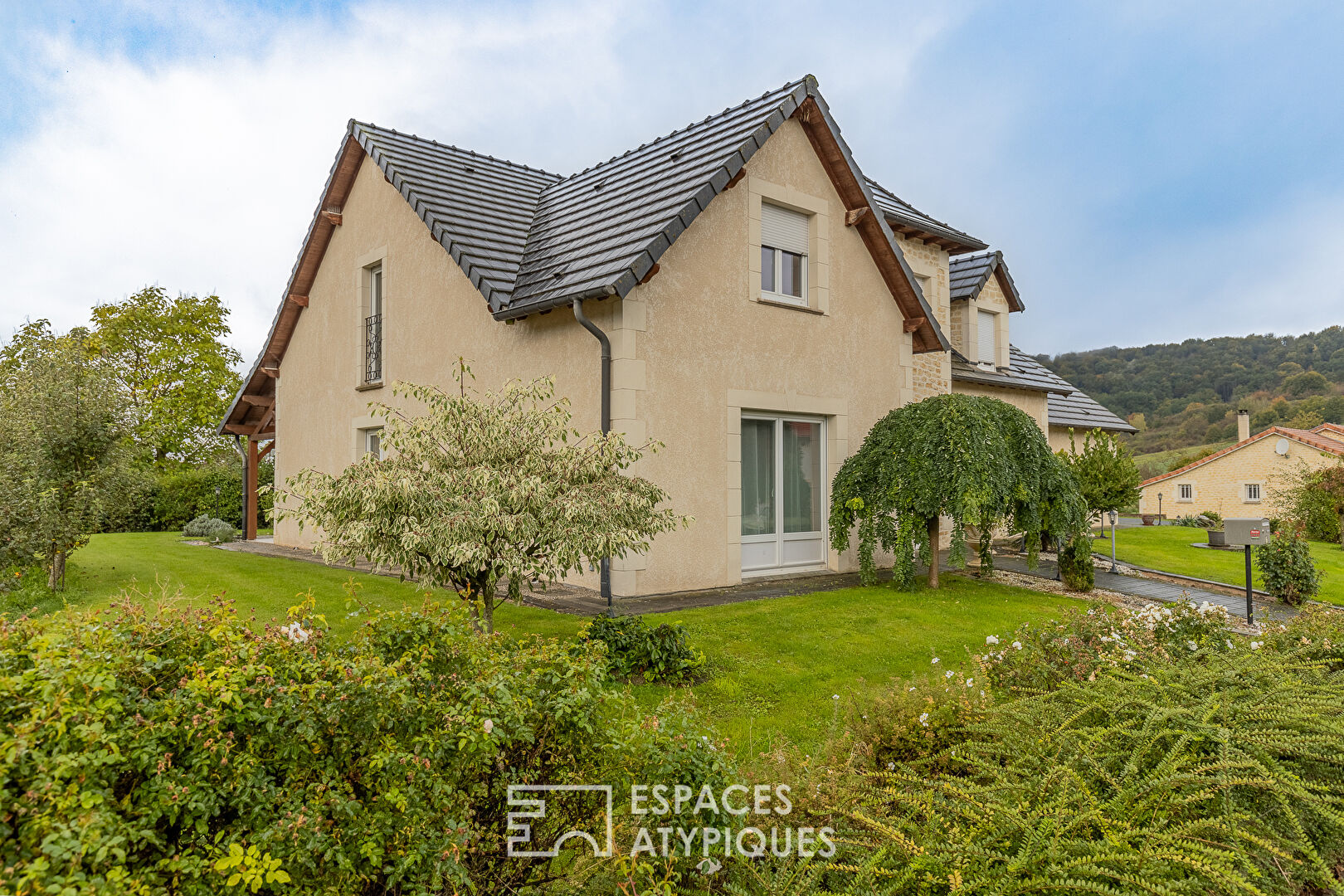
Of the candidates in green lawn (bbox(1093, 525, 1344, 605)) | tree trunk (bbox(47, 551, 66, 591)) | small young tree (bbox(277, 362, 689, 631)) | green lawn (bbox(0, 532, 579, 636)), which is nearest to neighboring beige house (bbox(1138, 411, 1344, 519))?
green lawn (bbox(1093, 525, 1344, 605))

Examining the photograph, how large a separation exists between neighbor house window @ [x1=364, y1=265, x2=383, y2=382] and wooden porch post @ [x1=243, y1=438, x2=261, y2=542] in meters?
7.66

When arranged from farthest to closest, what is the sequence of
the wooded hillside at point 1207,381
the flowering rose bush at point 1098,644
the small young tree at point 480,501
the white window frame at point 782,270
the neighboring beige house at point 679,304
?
the wooded hillside at point 1207,381
the white window frame at point 782,270
the neighboring beige house at point 679,304
the small young tree at point 480,501
the flowering rose bush at point 1098,644

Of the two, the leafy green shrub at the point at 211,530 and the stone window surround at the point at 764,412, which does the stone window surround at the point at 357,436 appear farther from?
the stone window surround at the point at 764,412

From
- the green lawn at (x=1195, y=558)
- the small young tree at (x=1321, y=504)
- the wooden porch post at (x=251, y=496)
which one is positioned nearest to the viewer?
the green lawn at (x=1195, y=558)

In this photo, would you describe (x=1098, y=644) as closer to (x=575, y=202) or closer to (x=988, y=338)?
(x=575, y=202)

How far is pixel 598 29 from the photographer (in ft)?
46.0

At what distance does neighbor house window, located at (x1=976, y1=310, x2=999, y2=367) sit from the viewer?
1798 cm

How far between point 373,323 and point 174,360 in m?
23.6

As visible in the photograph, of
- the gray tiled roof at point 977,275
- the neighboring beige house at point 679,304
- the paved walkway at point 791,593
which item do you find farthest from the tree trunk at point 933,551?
the gray tiled roof at point 977,275

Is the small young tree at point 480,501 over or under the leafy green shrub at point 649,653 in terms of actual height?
over

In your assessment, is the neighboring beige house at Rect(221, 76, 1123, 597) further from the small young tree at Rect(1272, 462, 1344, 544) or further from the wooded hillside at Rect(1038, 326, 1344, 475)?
the wooded hillside at Rect(1038, 326, 1344, 475)

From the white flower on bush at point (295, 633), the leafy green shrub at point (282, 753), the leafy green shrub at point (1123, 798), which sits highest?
the white flower on bush at point (295, 633)

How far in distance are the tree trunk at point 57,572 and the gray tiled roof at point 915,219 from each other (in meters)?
15.1

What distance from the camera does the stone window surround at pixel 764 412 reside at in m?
10.4
